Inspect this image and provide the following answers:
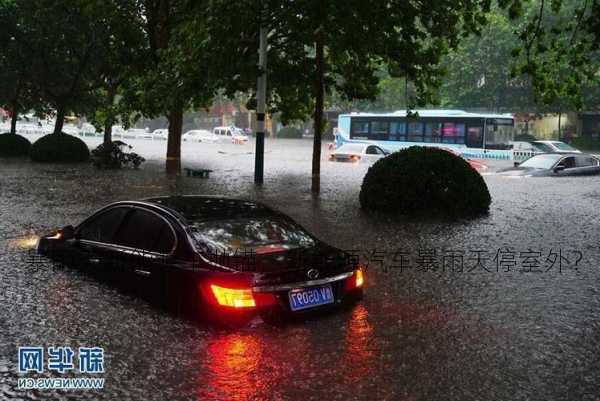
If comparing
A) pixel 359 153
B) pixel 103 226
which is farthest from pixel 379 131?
pixel 103 226

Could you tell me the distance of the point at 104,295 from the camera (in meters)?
7.50

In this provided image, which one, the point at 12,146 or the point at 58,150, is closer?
the point at 58,150

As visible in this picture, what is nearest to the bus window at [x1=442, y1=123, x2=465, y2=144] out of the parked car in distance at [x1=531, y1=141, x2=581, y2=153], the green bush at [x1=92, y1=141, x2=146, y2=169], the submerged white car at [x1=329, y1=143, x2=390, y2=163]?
the submerged white car at [x1=329, y1=143, x2=390, y2=163]

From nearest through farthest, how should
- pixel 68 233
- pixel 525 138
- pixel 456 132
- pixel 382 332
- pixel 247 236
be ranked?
pixel 382 332 → pixel 247 236 → pixel 68 233 → pixel 456 132 → pixel 525 138

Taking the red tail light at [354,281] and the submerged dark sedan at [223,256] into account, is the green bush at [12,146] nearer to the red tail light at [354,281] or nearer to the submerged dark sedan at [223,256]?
the submerged dark sedan at [223,256]

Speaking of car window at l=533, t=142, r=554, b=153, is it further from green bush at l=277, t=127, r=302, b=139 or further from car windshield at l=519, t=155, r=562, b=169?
green bush at l=277, t=127, r=302, b=139

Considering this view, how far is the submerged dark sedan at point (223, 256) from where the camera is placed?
5.92 m

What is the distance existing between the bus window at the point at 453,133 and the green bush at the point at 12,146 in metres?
22.9

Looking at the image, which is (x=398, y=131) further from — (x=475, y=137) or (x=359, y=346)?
(x=359, y=346)

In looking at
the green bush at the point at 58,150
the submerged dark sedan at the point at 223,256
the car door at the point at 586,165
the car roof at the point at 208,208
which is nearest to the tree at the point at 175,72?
the car roof at the point at 208,208

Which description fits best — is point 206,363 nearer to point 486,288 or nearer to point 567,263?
point 486,288

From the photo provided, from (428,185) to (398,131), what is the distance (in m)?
25.2

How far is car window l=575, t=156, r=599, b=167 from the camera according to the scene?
89.2 feet

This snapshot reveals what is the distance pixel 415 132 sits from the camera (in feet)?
127
